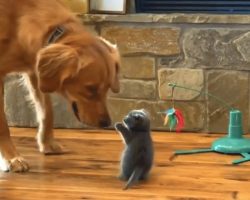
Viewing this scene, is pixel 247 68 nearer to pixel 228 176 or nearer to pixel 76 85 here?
pixel 228 176

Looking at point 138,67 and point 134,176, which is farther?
point 138,67

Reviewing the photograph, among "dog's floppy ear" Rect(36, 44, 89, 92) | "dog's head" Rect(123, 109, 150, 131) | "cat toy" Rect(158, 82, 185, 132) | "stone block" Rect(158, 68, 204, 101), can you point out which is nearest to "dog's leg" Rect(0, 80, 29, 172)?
"dog's floppy ear" Rect(36, 44, 89, 92)

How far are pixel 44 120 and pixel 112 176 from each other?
0.55 metres

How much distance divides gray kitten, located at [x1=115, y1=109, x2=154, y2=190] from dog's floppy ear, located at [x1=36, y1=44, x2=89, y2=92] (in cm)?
26

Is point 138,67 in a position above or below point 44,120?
above

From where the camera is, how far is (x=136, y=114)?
227cm

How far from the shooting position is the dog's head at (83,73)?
2260 mm

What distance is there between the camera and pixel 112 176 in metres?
2.39

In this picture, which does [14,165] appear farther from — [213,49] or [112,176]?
[213,49]

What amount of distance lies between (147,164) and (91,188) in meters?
Result: 0.22

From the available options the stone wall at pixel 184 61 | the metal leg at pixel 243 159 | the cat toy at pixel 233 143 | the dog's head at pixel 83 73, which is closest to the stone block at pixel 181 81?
the stone wall at pixel 184 61

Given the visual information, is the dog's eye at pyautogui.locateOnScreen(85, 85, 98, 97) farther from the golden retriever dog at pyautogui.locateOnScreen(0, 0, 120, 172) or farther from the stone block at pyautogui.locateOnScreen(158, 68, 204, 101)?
the stone block at pyautogui.locateOnScreen(158, 68, 204, 101)

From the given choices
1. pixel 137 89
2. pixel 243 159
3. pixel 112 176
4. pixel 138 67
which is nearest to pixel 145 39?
pixel 138 67

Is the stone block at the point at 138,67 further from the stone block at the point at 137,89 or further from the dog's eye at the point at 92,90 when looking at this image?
the dog's eye at the point at 92,90
